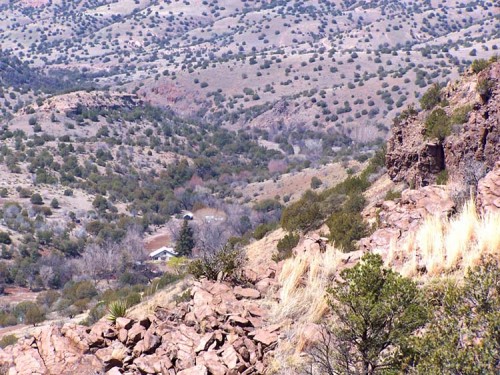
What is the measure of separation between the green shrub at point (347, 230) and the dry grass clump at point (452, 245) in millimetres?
3810

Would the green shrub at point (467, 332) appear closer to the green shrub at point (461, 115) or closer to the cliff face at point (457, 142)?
the cliff face at point (457, 142)

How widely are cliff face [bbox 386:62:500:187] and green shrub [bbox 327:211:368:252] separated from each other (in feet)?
9.22

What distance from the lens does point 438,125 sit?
19250 millimetres

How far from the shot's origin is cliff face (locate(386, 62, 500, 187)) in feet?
55.8

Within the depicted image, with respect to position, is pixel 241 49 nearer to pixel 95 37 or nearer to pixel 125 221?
pixel 95 37

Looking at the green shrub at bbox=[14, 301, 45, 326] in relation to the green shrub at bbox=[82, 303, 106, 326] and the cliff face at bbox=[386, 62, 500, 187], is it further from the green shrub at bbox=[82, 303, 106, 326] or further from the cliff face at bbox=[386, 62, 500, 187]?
the cliff face at bbox=[386, 62, 500, 187]

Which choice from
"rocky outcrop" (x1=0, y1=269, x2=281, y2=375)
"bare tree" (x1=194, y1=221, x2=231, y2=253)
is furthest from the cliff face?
"bare tree" (x1=194, y1=221, x2=231, y2=253)

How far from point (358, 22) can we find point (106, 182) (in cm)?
10399

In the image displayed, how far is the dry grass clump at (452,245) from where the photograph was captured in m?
9.16

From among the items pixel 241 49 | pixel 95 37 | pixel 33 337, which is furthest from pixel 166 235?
pixel 95 37

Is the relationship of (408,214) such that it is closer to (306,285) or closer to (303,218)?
(306,285)

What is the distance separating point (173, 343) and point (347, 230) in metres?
7.47

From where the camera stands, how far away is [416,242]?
10.4m

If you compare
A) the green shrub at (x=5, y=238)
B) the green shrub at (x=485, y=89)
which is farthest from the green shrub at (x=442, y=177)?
the green shrub at (x=5, y=238)
